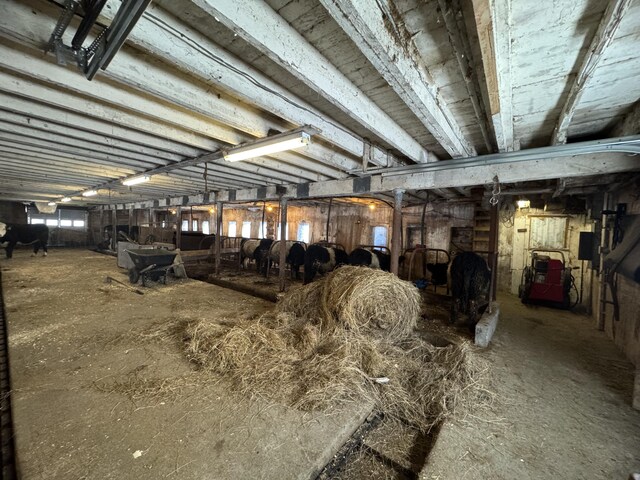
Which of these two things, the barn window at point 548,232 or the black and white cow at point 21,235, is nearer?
the barn window at point 548,232

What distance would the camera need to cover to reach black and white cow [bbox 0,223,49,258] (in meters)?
9.15

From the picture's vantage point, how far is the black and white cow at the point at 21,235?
9148 mm

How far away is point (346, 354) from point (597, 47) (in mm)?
2946

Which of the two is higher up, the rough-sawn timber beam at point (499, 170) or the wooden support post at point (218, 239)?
the rough-sawn timber beam at point (499, 170)

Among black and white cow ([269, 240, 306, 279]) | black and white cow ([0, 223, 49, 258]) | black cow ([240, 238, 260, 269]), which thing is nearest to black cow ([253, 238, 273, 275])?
black cow ([240, 238, 260, 269])

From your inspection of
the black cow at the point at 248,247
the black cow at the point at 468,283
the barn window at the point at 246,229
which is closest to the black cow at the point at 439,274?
the black cow at the point at 468,283

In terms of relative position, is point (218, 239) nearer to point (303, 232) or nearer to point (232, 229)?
point (303, 232)

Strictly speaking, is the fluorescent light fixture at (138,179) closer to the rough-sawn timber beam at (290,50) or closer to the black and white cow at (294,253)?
the black and white cow at (294,253)

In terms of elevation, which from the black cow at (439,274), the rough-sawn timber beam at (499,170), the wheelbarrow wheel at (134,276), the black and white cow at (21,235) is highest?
the rough-sawn timber beam at (499,170)

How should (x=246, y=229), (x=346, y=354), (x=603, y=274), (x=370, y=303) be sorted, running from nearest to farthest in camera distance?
(x=346, y=354), (x=370, y=303), (x=603, y=274), (x=246, y=229)

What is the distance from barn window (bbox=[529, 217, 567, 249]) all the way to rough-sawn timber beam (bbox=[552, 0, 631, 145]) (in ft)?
21.0

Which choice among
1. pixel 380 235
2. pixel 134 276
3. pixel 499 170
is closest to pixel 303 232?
pixel 380 235

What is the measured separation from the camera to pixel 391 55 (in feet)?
4.87

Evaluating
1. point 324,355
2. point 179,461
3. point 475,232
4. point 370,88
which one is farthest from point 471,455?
point 475,232
